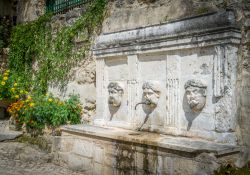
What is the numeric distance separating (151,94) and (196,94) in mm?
779

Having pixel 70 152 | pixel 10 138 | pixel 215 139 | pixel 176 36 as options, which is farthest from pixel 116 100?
pixel 10 138

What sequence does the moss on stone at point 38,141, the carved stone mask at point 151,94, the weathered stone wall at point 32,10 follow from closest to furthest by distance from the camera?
1. the carved stone mask at point 151,94
2. the moss on stone at point 38,141
3. the weathered stone wall at point 32,10

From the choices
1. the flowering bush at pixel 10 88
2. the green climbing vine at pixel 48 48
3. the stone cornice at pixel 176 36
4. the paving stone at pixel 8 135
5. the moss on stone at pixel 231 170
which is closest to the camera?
the moss on stone at pixel 231 170

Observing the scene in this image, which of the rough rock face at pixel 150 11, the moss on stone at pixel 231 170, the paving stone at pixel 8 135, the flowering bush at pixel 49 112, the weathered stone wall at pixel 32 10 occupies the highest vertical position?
the weathered stone wall at pixel 32 10

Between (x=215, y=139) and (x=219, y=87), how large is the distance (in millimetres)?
617

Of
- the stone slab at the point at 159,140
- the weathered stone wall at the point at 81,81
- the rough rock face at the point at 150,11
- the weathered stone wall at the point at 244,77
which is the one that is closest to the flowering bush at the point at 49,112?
the weathered stone wall at the point at 81,81

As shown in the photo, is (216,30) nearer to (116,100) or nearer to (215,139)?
(215,139)

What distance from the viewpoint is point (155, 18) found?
5348 mm

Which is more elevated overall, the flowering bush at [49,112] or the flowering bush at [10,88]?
the flowering bush at [10,88]

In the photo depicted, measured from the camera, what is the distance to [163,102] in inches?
190

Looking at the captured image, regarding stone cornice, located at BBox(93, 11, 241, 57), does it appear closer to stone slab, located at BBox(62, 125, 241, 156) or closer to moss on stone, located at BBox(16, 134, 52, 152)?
stone slab, located at BBox(62, 125, 241, 156)

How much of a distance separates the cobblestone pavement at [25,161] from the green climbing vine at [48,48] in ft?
5.44

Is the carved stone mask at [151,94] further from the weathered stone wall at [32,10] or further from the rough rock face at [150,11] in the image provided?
the weathered stone wall at [32,10]

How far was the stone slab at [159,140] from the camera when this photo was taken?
377cm
